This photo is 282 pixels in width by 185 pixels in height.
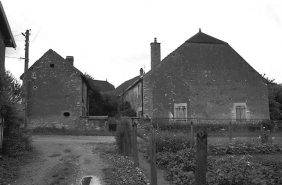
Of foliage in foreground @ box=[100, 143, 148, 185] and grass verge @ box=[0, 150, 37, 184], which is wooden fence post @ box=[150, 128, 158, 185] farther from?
grass verge @ box=[0, 150, 37, 184]

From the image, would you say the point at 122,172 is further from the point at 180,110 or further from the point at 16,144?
the point at 180,110

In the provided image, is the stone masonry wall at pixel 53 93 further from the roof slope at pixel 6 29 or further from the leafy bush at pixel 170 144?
the leafy bush at pixel 170 144

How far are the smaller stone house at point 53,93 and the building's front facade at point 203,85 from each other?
6306 millimetres

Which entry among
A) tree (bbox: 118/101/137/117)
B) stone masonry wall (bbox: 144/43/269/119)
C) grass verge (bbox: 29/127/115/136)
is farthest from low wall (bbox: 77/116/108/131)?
tree (bbox: 118/101/137/117)

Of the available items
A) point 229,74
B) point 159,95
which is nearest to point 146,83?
point 159,95

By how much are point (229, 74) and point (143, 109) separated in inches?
363

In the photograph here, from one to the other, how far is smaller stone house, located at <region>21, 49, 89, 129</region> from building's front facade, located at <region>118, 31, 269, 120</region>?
6.31m

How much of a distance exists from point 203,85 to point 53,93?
1398 centimetres

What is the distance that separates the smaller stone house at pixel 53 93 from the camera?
26297 millimetres

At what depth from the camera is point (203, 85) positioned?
29.3m

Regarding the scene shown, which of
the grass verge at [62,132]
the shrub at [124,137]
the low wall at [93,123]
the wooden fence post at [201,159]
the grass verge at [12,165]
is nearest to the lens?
the wooden fence post at [201,159]

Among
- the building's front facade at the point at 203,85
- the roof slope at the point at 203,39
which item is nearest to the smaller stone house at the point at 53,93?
the building's front facade at the point at 203,85

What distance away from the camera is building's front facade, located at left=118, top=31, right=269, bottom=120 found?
28.2m

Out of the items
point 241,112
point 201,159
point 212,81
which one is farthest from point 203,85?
point 201,159
